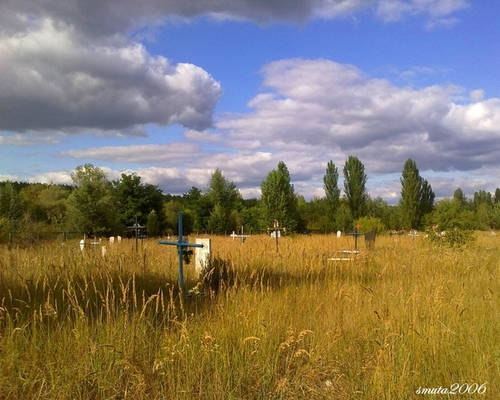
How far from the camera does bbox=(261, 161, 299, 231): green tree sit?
1286 inches

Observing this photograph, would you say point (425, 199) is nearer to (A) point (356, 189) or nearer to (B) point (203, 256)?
(A) point (356, 189)

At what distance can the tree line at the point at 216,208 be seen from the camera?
87.4 ft

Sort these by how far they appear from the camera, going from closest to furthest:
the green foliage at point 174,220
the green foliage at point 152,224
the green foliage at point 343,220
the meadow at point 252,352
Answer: the meadow at point 252,352
the green foliage at point 152,224
the green foliage at point 343,220
the green foliage at point 174,220

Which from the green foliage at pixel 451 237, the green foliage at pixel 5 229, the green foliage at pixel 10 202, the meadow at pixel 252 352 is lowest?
the meadow at pixel 252 352

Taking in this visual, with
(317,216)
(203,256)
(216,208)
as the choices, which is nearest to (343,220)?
(317,216)

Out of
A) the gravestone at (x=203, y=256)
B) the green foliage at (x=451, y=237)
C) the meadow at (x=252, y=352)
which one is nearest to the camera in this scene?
the meadow at (x=252, y=352)

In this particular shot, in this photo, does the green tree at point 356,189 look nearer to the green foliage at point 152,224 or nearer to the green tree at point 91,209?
the green foliage at point 152,224

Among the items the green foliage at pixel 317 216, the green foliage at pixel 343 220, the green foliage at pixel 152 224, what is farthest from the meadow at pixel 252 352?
the green foliage at pixel 317 216

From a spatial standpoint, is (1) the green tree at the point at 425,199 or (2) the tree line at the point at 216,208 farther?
(1) the green tree at the point at 425,199

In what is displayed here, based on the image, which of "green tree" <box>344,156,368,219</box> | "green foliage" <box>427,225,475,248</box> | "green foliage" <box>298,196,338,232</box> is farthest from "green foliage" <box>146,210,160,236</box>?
"green foliage" <box>427,225,475,248</box>

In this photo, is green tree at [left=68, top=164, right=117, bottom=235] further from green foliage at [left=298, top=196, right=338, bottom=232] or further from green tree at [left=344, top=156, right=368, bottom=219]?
green tree at [left=344, top=156, right=368, bottom=219]

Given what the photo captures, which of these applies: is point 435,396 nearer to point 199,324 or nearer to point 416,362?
point 416,362

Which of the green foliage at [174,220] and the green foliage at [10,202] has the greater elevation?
the green foliage at [10,202]

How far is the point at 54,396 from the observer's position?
106 inches
